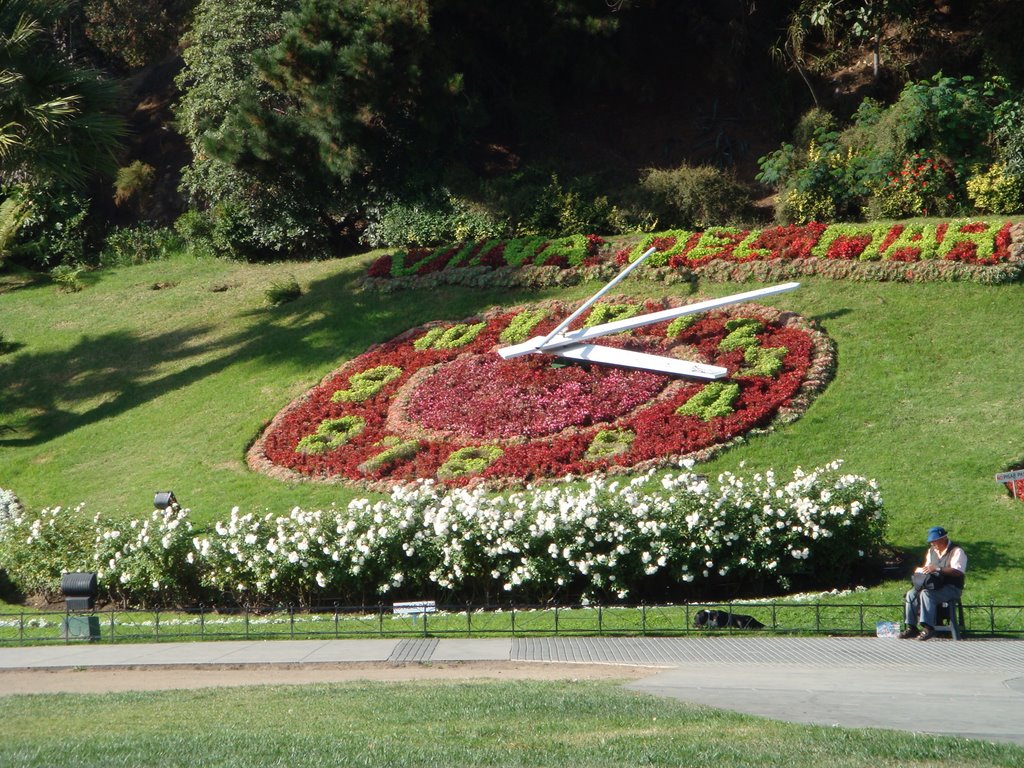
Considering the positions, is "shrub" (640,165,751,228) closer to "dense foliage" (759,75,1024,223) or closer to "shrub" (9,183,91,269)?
"dense foliage" (759,75,1024,223)

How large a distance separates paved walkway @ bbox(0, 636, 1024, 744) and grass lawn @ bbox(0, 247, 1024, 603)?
2.44m

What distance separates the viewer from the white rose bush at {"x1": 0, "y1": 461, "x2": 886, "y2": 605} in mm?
13320

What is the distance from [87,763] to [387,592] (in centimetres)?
817

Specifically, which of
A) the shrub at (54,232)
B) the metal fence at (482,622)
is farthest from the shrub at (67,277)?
the metal fence at (482,622)

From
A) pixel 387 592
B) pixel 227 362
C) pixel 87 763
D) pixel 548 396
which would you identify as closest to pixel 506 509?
pixel 387 592

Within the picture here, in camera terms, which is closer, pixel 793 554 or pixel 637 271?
pixel 793 554

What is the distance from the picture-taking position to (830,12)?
26750 mm

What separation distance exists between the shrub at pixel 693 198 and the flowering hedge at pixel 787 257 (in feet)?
2.94

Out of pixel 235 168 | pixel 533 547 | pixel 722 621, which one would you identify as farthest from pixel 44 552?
pixel 235 168

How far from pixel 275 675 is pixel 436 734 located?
3864mm

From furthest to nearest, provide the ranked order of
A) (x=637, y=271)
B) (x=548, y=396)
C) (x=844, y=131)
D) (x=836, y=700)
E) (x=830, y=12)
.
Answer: (x=830, y=12)
(x=844, y=131)
(x=637, y=271)
(x=548, y=396)
(x=836, y=700)

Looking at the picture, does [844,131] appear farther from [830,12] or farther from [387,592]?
[387,592]

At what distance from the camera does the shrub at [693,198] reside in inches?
974

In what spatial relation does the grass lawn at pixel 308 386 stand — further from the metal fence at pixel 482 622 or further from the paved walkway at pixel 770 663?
the paved walkway at pixel 770 663
